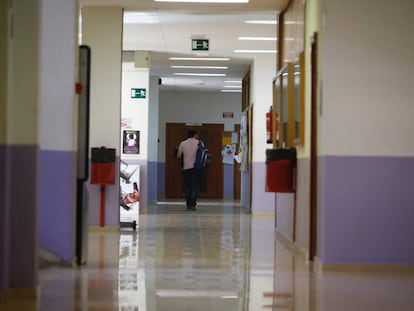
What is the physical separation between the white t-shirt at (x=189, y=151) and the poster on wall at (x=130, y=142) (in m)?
1.92

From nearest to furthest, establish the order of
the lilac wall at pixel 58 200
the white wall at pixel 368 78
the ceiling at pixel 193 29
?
the lilac wall at pixel 58 200
the white wall at pixel 368 78
the ceiling at pixel 193 29

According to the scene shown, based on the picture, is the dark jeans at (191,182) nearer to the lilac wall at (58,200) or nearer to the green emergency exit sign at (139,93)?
the green emergency exit sign at (139,93)

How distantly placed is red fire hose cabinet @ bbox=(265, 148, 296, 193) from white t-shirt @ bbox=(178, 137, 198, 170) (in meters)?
7.78

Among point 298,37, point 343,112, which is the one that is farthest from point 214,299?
point 298,37

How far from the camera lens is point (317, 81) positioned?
25.5 feet

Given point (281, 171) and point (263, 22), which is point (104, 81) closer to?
point (263, 22)

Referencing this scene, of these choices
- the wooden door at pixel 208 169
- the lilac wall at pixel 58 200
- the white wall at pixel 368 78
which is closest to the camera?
the lilac wall at pixel 58 200

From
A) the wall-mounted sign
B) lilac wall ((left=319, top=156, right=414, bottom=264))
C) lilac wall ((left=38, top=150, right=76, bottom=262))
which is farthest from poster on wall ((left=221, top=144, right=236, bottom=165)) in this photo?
lilac wall ((left=38, top=150, right=76, bottom=262))

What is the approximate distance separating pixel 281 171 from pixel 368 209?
208 cm

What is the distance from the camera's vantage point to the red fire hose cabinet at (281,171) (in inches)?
365

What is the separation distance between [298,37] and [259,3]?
1.54m

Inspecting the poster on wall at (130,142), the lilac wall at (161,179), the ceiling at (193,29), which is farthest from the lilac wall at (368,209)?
the lilac wall at (161,179)

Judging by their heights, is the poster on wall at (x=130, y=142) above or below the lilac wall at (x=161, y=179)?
above

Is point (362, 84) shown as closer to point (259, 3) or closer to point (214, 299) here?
point (214, 299)
